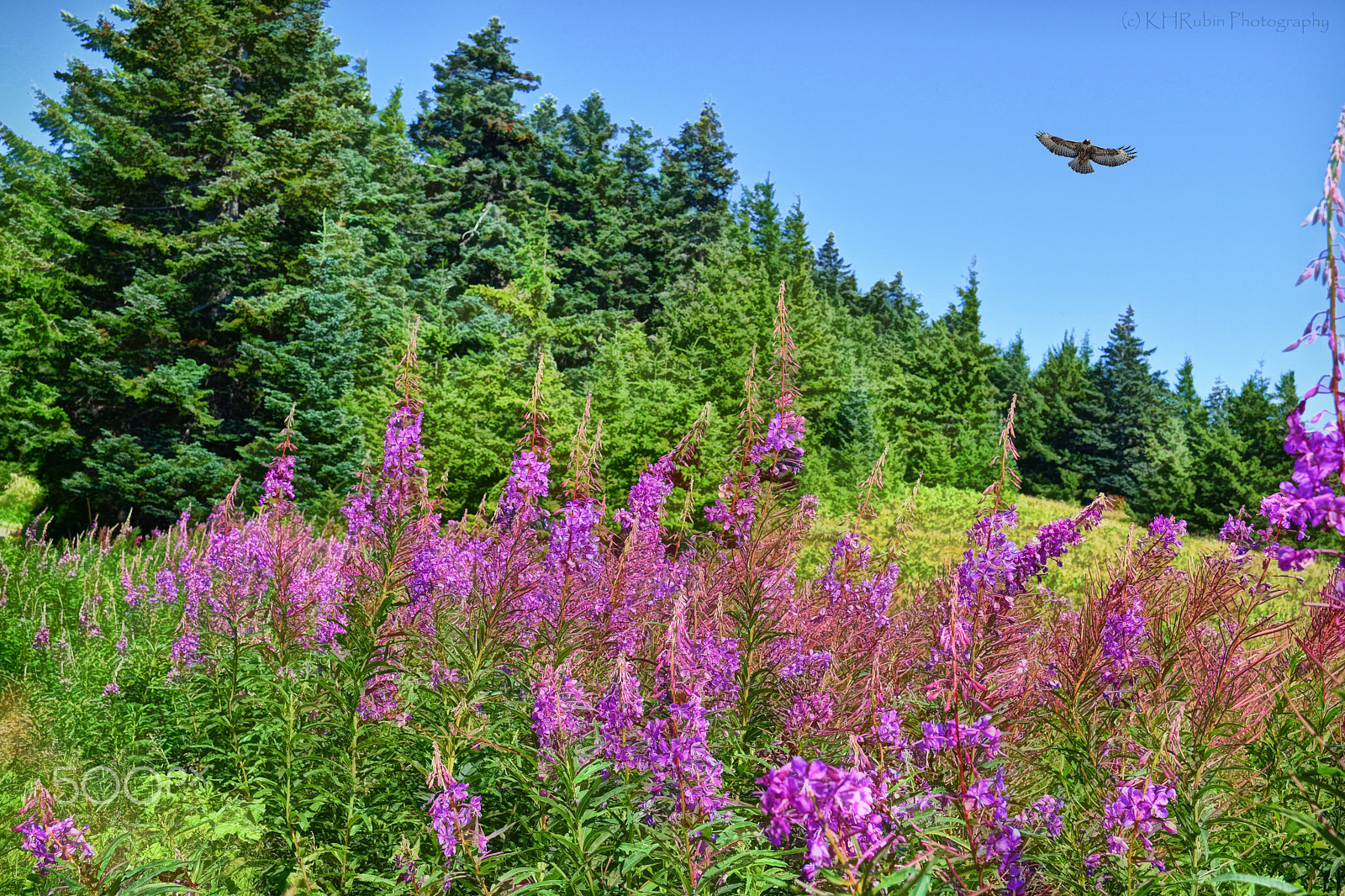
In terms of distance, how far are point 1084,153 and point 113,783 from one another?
8.81 metres

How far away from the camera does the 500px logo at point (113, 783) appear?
4359 millimetres

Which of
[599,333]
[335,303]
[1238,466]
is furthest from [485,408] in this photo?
[1238,466]

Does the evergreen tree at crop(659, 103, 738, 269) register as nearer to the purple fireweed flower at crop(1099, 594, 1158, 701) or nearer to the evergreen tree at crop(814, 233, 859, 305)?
the evergreen tree at crop(814, 233, 859, 305)

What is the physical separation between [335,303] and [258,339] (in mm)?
1784

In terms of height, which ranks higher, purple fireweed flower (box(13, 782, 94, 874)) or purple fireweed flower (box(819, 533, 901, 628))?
purple fireweed flower (box(819, 533, 901, 628))

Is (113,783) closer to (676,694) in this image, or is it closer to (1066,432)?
(676,694)

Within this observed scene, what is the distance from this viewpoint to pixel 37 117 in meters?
27.6

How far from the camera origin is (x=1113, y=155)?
283 inches

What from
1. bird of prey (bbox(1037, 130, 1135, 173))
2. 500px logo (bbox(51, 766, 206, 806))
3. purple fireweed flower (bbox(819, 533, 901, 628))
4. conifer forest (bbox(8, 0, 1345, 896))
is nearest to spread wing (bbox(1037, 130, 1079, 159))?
bird of prey (bbox(1037, 130, 1135, 173))

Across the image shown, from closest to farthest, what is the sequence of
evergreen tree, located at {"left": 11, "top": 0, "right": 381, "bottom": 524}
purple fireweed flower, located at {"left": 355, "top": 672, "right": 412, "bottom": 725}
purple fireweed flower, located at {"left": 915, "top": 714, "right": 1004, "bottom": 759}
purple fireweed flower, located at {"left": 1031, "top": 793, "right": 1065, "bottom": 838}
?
purple fireweed flower, located at {"left": 915, "top": 714, "right": 1004, "bottom": 759}, purple fireweed flower, located at {"left": 1031, "top": 793, "right": 1065, "bottom": 838}, purple fireweed flower, located at {"left": 355, "top": 672, "right": 412, "bottom": 725}, evergreen tree, located at {"left": 11, "top": 0, "right": 381, "bottom": 524}

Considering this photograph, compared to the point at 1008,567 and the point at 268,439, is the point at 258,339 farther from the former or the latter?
the point at 1008,567

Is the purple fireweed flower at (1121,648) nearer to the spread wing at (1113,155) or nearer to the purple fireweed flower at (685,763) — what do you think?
the purple fireweed flower at (685,763)

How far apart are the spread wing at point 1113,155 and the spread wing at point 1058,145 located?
19cm

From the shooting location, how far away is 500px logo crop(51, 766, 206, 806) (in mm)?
4359
